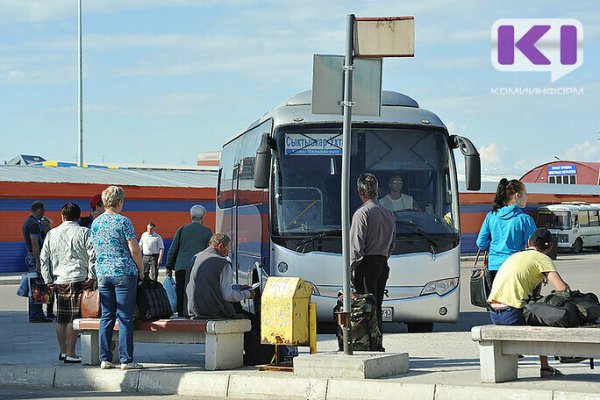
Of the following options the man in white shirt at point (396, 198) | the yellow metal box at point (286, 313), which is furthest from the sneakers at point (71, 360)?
the man in white shirt at point (396, 198)

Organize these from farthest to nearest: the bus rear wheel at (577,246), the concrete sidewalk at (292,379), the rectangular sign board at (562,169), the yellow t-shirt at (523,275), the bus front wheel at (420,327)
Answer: the rectangular sign board at (562,169) < the bus rear wheel at (577,246) < the bus front wheel at (420,327) < the yellow t-shirt at (523,275) < the concrete sidewalk at (292,379)

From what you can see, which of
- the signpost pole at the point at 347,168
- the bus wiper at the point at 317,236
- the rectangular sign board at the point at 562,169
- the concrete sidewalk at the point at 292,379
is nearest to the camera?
the concrete sidewalk at the point at 292,379

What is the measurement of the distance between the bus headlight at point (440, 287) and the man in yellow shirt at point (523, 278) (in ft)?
18.1

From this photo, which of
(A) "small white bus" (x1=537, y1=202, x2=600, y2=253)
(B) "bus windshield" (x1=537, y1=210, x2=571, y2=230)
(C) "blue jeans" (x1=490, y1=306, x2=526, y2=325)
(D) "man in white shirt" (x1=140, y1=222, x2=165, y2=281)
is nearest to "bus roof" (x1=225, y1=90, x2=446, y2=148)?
(C) "blue jeans" (x1=490, y1=306, x2=526, y2=325)

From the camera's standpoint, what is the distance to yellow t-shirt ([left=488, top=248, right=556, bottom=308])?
9.72m

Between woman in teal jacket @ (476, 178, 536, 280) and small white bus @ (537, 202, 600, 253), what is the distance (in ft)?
147

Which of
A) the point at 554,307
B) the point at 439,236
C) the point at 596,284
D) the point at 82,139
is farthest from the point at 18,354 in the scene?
the point at 82,139

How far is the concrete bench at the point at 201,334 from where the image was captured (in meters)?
10.8

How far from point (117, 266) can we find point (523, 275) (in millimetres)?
3794

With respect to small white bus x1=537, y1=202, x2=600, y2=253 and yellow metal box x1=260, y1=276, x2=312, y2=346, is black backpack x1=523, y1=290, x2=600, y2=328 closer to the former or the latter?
yellow metal box x1=260, y1=276, x2=312, y2=346

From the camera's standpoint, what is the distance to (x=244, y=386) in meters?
10.1

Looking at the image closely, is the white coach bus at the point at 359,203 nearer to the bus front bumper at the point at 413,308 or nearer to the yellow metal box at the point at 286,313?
the bus front bumper at the point at 413,308

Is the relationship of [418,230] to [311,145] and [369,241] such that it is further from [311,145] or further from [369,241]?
[369,241]

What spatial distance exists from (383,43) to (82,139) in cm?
4538
